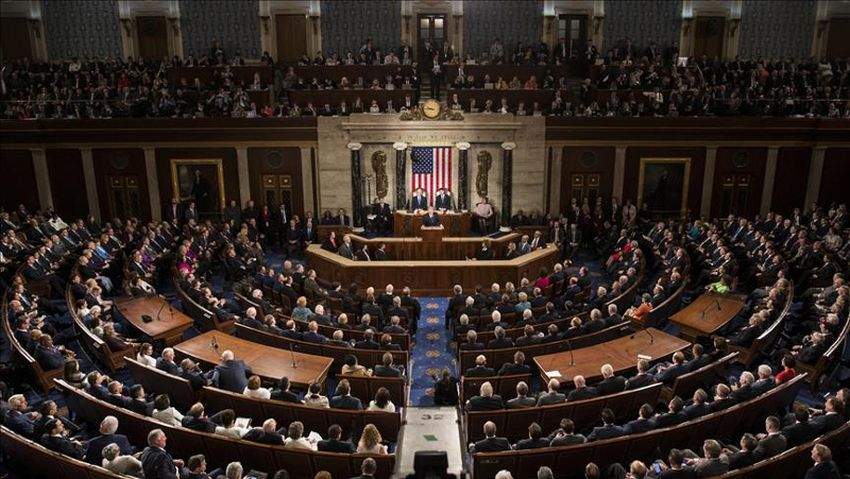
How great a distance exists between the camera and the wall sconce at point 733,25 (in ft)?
80.7

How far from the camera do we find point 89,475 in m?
6.84

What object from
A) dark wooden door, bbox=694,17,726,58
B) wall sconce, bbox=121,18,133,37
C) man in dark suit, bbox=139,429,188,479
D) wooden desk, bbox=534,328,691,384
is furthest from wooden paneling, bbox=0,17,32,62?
dark wooden door, bbox=694,17,726,58

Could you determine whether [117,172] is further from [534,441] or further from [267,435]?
[534,441]

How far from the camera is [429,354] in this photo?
12727mm

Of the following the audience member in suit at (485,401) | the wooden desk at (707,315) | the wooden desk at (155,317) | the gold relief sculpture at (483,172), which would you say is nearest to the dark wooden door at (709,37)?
the gold relief sculpture at (483,172)

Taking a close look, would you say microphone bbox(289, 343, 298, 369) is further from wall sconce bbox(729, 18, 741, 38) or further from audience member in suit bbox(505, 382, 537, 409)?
wall sconce bbox(729, 18, 741, 38)

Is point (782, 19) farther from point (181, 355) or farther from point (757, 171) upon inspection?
point (181, 355)

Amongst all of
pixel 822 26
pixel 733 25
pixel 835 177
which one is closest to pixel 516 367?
pixel 835 177

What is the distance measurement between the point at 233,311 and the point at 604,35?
18072 mm

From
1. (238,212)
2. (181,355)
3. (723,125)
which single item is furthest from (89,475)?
(723,125)

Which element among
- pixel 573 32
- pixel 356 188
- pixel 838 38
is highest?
pixel 573 32

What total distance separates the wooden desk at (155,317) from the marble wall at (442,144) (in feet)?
28.8

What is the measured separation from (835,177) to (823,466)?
1749 cm

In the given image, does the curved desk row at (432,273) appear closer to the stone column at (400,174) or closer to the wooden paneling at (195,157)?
the stone column at (400,174)
